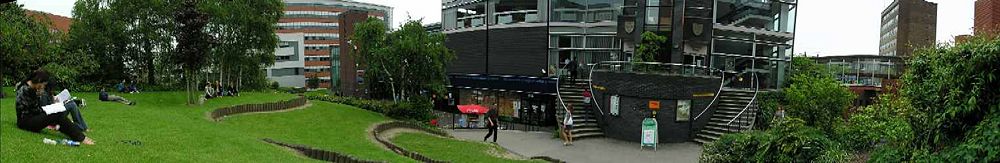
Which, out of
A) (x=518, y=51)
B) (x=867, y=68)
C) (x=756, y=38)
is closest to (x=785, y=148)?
(x=756, y=38)

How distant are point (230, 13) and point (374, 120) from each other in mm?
9904

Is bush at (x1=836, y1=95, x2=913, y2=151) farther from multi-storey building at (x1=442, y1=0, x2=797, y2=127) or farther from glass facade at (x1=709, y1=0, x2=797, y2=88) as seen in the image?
glass facade at (x1=709, y1=0, x2=797, y2=88)

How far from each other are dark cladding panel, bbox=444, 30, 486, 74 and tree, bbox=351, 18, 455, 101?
7.02m

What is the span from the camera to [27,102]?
805cm

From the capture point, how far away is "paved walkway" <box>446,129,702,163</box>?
18.5 metres

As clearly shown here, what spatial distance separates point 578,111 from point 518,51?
8608 millimetres

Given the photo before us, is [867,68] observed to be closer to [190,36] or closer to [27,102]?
[190,36]

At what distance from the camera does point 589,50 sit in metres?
30.5

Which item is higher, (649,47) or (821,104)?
(649,47)

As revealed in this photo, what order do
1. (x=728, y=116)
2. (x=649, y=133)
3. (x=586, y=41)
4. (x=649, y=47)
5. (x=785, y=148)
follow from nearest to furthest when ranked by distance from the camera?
(x=785, y=148), (x=649, y=133), (x=728, y=116), (x=649, y=47), (x=586, y=41)

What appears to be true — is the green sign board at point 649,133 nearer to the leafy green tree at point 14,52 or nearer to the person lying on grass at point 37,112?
the person lying on grass at point 37,112

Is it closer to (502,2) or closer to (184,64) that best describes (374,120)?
(184,64)

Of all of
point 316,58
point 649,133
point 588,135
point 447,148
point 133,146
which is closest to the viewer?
point 133,146

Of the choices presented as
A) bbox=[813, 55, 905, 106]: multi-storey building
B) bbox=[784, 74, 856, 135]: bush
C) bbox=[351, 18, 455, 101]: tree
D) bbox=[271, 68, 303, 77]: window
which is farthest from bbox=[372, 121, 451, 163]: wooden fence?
bbox=[271, 68, 303, 77]: window
